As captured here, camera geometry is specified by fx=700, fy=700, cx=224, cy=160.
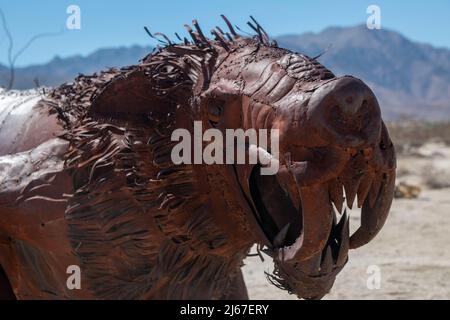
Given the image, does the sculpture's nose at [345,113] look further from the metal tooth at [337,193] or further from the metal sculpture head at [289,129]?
the metal tooth at [337,193]

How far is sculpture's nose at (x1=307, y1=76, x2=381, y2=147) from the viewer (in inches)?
75.1

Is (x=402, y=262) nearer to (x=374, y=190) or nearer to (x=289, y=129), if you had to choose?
(x=374, y=190)

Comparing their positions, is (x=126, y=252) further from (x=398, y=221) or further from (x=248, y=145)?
(x=398, y=221)

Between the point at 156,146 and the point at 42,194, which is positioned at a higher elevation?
the point at 156,146

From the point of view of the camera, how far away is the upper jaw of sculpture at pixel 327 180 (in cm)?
192

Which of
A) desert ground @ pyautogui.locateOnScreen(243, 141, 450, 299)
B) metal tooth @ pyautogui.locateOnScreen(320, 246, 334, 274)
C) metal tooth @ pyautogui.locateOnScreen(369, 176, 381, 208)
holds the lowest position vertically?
desert ground @ pyautogui.locateOnScreen(243, 141, 450, 299)

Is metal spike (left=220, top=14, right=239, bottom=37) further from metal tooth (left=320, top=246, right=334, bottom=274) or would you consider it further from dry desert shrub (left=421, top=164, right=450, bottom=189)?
dry desert shrub (left=421, top=164, right=450, bottom=189)

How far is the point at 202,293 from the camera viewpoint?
280 cm

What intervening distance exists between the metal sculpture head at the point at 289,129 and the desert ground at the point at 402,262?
602 millimetres

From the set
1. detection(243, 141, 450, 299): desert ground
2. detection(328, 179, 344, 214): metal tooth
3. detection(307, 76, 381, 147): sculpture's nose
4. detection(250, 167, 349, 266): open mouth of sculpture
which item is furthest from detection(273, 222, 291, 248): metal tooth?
detection(243, 141, 450, 299): desert ground

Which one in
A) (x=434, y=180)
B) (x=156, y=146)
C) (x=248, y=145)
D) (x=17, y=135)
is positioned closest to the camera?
(x=248, y=145)

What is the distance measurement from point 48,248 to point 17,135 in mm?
607

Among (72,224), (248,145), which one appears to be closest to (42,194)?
(72,224)

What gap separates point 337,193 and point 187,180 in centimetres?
71
